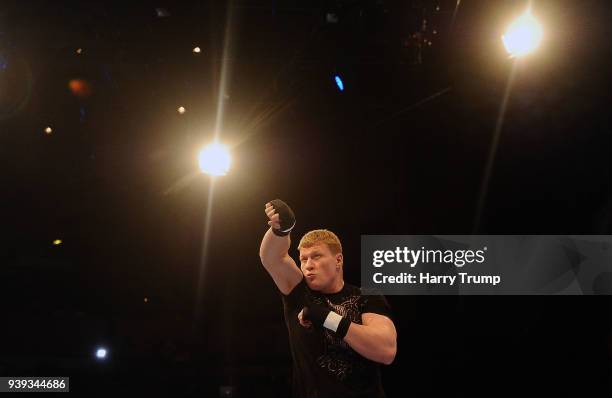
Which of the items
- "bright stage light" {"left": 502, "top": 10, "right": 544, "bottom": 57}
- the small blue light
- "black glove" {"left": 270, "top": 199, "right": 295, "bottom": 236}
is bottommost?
"black glove" {"left": 270, "top": 199, "right": 295, "bottom": 236}

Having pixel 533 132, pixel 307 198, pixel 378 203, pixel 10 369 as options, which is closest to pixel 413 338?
pixel 378 203

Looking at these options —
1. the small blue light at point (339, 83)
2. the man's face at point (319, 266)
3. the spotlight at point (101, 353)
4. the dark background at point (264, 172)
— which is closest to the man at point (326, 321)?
the man's face at point (319, 266)

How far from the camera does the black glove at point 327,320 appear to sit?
252cm

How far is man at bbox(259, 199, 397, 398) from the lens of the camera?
8.43 feet

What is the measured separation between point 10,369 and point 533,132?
8558 mm

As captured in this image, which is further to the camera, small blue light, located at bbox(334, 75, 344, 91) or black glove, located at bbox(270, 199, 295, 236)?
small blue light, located at bbox(334, 75, 344, 91)

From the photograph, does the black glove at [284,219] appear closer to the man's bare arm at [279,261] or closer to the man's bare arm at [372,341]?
the man's bare arm at [279,261]

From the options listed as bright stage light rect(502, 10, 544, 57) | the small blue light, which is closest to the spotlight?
the small blue light

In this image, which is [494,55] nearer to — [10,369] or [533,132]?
[533,132]

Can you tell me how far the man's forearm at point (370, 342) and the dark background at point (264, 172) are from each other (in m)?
3.79

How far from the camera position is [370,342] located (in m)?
2.54

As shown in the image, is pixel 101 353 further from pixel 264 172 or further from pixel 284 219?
pixel 284 219

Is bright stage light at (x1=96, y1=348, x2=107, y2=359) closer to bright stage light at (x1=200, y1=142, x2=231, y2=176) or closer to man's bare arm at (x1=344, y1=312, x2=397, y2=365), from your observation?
bright stage light at (x1=200, y1=142, x2=231, y2=176)

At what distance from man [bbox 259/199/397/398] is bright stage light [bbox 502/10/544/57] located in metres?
3.23
